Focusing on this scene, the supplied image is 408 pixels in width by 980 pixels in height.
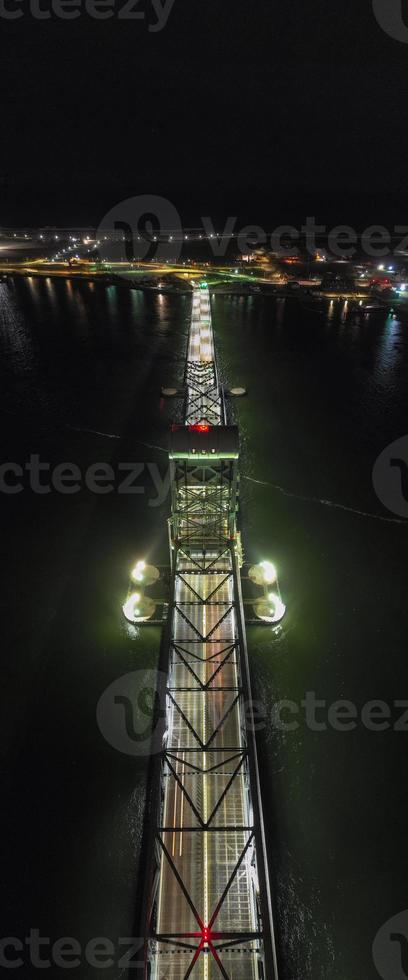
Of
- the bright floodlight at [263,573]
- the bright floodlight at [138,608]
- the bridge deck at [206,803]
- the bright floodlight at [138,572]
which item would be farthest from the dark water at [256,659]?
the bridge deck at [206,803]

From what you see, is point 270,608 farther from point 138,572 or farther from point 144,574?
point 138,572

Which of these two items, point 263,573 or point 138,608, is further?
point 263,573

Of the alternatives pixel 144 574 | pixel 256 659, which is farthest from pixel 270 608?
pixel 144 574

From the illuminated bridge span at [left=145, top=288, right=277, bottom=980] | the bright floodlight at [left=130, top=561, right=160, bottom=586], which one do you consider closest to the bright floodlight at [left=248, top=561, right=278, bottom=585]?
the illuminated bridge span at [left=145, top=288, right=277, bottom=980]

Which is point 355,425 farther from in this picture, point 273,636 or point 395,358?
point 273,636

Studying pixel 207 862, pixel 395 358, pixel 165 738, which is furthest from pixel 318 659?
pixel 395 358

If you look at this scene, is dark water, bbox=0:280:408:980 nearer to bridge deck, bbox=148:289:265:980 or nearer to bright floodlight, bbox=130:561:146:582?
bright floodlight, bbox=130:561:146:582
